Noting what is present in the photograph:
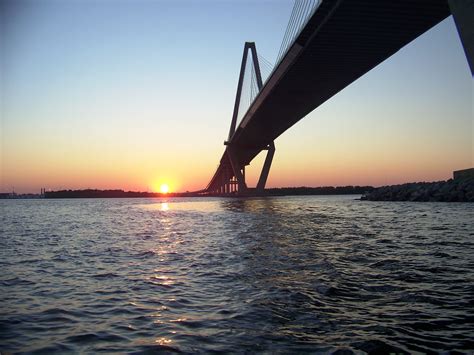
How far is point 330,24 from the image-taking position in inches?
738

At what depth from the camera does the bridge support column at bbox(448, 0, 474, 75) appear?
7.32m

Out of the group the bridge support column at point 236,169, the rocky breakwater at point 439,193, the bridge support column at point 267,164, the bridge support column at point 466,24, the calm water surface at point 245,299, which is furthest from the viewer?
the bridge support column at point 236,169

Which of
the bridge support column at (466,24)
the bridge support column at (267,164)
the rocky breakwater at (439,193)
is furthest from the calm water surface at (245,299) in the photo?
the bridge support column at (267,164)

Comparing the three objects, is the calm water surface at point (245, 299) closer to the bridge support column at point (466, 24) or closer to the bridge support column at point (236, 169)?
the bridge support column at point (466, 24)

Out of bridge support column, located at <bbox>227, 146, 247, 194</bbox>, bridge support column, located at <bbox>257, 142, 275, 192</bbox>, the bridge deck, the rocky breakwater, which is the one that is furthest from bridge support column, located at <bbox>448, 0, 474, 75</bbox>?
bridge support column, located at <bbox>227, 146, 247, 194</bbox>

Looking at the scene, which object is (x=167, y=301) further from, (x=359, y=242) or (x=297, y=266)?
(x=359, y=242)

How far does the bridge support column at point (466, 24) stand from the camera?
732 centimetres

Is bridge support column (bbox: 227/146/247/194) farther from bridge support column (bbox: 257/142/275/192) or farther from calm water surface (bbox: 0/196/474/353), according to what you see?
calm water surface (bbox: 0/196/474/353)

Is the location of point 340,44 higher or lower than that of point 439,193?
higher

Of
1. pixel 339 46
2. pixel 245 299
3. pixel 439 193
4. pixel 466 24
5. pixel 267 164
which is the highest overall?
pixel 339 46

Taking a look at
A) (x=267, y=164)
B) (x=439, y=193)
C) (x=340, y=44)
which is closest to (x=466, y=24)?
(x=340, y=44)

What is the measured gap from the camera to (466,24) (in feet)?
24.5

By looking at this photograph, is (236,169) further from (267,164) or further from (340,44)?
(340,44)

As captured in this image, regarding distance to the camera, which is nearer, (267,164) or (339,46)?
(339,46)
